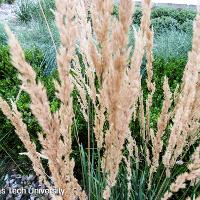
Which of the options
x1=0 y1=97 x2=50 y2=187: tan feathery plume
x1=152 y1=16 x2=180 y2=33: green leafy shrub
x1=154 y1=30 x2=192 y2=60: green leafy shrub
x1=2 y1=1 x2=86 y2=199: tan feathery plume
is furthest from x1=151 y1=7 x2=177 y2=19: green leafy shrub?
x1=2 y1=1 x2=86 y2=199: tan feathery plume

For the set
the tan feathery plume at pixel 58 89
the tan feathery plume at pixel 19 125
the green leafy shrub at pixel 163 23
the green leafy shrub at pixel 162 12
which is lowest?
the green leafy shrub at pixel 162 12

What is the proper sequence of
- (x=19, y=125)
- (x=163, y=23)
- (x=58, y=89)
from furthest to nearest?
(x=163, y=23) < (x=19, y=125) < (x=58, y=89)

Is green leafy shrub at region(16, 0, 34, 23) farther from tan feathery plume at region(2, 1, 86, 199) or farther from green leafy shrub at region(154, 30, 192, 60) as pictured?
tan feathery plume at region(2, 1, 86, 199)

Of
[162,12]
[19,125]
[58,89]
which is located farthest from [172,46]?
[58,89]

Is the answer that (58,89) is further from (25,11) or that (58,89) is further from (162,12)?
(162,12)

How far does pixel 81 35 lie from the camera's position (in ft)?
5.69

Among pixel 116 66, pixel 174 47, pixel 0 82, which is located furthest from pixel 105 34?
pixel 174 47

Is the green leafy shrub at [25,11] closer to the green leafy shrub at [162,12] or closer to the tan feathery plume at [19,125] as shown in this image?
the green leafy shrub at [162,12]

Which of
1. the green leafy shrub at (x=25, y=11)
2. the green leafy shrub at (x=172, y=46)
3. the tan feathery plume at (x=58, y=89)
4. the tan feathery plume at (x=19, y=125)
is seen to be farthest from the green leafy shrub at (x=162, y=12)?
the tan feathery plume at (x=58, y=89)

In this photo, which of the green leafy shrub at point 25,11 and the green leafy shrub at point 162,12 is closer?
the green leafy shrub at point 25,11

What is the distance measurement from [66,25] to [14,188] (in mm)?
A: 2152

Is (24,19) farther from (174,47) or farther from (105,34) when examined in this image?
(105,34)

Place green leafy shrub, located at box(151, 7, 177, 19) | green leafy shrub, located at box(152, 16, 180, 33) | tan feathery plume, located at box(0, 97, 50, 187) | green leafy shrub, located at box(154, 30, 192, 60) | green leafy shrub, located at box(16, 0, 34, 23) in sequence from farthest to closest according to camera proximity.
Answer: green leafy shrub, located at box(151, 7, 177, 19), green leafy shrub, located at box(16, 0, 34, 23), green leafy shrub, located at box(152, 16, 180, 33), green leafy shrub, located at box(154, 30, 192, 60), tan feathery plume, located at box(0, 97, 50, 187)

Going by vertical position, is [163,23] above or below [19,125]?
below
